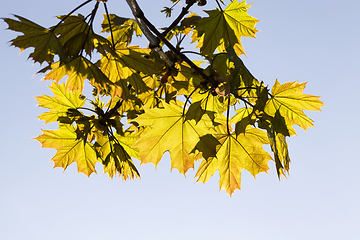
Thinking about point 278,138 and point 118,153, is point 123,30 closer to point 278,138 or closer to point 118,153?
point 118,153

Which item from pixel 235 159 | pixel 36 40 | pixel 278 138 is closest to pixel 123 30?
pixel 36 40

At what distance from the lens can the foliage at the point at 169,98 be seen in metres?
1.35

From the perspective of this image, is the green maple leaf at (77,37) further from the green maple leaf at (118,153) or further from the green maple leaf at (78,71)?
the green maple leaf at (118,153)

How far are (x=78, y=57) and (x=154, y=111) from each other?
1.50 ft

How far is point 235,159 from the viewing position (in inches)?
68.6

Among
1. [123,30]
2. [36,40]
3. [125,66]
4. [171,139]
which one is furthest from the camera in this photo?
[123,30]

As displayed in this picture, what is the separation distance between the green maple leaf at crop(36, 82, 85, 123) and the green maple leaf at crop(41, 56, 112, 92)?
658 mm

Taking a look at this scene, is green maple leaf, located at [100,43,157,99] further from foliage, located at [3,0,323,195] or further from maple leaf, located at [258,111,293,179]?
maple leaf, located at [258,111,293,179]

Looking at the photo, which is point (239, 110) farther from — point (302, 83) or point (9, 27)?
point (9, 27)

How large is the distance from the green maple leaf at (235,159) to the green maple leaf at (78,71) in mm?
707

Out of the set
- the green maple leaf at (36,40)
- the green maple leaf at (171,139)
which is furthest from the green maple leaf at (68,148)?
the green maple leaf at (36,40)

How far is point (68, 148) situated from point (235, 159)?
1163 millimetres

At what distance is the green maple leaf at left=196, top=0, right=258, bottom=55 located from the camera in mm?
1815

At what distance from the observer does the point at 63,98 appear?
2080mm
